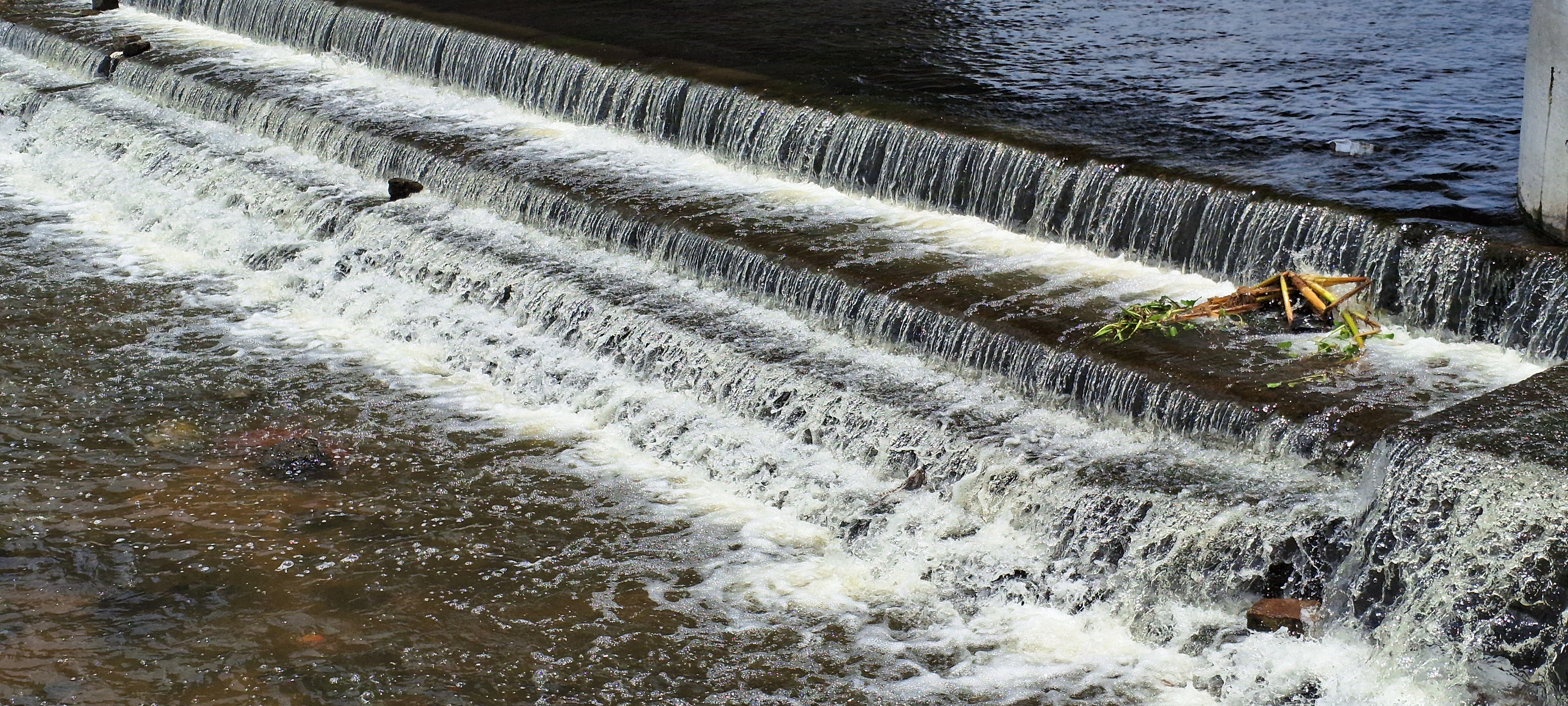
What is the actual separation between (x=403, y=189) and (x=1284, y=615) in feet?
25.7

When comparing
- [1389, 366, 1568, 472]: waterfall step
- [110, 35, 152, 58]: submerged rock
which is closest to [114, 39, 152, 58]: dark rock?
[110, 35, 152, 58]: submerged rock

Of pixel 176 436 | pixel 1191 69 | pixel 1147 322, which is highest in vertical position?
pixel 1191 69

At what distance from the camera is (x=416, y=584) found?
6809 millimetres

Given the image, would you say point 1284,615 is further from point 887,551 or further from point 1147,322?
point 1147,322

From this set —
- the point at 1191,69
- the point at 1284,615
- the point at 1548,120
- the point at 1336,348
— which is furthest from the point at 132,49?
the point at 1284,615

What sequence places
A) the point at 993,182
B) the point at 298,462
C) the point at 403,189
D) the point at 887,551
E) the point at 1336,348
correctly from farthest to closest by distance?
the point at 403,189 < the point at 993,182 < the point at 298,462 < the point at 1336,348 < the point at 887,551

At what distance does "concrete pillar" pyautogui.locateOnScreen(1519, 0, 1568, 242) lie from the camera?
286 inches

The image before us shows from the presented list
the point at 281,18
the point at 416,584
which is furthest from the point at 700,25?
the point at 416,584

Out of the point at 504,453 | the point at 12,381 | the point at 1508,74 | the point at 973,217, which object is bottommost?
the point at 12,381

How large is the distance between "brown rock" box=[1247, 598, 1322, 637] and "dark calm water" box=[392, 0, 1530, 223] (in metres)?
2.81

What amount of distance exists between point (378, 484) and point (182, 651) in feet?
5.58

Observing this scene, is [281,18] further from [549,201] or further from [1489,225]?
[1489,225]

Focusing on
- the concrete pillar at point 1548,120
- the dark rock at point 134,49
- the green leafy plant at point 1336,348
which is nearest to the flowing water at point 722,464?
the green leafy plant at point 1336,348

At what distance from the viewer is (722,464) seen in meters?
7.88
